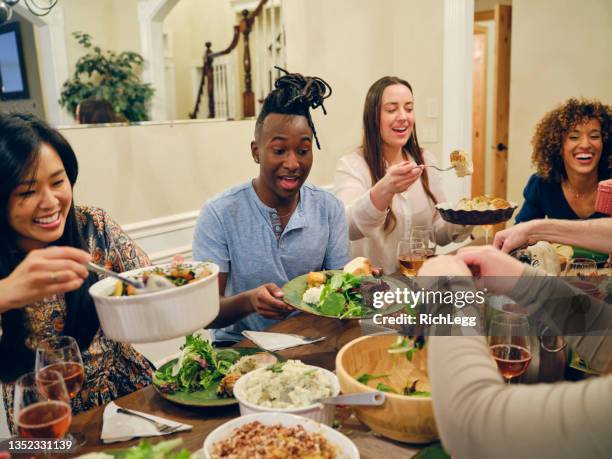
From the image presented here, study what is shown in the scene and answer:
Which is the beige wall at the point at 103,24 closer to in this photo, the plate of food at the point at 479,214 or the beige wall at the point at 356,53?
the beige wall at the point at 356,53

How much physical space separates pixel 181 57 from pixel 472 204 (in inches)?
79.6

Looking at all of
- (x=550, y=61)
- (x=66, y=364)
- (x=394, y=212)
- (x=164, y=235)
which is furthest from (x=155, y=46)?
(x=550, y=61)

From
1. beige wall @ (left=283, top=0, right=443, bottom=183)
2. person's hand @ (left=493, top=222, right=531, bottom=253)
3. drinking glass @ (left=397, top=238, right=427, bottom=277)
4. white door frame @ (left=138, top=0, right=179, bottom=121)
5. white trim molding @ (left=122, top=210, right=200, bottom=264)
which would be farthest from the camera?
beige wall @ (left=283, top=0, right=443, bottom=183)

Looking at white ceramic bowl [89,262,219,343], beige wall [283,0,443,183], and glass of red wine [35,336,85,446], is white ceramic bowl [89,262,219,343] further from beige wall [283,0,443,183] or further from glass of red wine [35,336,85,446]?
beige wall [283,0,443,183]

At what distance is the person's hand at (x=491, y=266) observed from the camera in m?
0.96

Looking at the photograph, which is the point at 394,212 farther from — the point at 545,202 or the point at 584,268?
the point at 584,268

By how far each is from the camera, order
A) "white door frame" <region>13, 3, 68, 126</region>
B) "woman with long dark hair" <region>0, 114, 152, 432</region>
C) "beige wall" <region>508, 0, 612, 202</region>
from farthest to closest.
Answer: "beige wall" <region>508, 0, 612, 202</region> < "white door frame" <region>13, 3, 68, 126</region> < "woman with long dark hair" <region>0, 114, 152, 432</region>

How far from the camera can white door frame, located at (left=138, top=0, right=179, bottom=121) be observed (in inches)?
113

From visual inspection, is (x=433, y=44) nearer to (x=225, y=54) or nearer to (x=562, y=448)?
(x=225, y=54)

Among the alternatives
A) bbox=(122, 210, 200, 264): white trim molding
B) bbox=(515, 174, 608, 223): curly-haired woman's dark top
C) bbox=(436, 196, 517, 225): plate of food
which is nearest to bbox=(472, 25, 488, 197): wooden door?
bbox=(515, 174, 608, 223): curly-haired woman's dark top

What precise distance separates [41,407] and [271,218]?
3.40ft

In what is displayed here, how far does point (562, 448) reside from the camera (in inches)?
23.7

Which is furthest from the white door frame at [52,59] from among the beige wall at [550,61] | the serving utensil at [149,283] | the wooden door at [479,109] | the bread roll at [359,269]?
the wooden door at [479,109]

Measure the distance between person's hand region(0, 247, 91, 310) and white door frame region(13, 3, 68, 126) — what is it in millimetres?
1664
